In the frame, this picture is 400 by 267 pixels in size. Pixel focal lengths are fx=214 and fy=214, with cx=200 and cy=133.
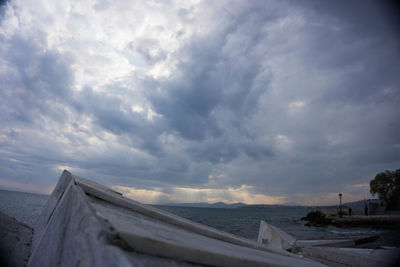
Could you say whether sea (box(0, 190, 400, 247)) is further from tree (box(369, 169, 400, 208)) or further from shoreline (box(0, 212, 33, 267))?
tree (box(369, 169, 400, 208))

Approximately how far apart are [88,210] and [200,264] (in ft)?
2.20

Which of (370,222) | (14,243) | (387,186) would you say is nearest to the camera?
(14,243)

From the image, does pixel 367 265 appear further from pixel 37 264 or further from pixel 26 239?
pixel 26 239

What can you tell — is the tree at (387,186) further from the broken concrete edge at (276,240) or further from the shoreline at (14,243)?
the shoreline at (14,243)

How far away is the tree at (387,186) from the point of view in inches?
1761

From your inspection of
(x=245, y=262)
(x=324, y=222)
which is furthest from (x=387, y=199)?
(x=245, y=262)

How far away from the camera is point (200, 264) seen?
1192 mm

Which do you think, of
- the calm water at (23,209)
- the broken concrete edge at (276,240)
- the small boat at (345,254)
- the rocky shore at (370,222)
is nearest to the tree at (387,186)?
the rocky shore at (370,222)

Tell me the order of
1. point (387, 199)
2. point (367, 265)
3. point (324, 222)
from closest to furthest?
point (367, 265)
point (324, 222)
point (387, 199)

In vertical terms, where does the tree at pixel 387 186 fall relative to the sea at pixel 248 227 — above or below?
above

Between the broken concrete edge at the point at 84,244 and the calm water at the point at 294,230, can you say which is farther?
the calm water at the point at 294,230

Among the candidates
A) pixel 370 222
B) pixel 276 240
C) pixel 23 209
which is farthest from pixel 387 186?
pixel 23 209

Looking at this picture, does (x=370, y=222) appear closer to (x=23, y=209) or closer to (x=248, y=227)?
(x=248, y=227)

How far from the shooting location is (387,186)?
4669cm
